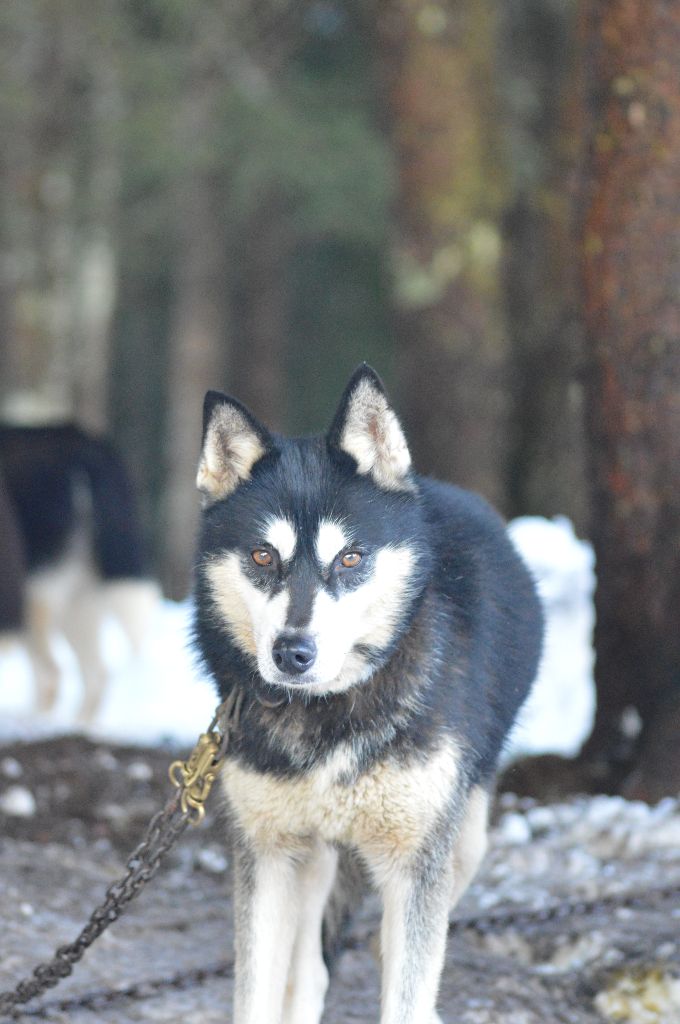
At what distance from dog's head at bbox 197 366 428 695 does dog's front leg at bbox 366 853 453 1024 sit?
1.65 feet

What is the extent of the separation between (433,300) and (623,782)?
4.40 meters

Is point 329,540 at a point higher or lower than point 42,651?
higher

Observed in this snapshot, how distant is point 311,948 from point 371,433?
143 centimetres

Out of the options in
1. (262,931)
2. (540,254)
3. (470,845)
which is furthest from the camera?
(540,254)

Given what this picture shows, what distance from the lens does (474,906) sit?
4.40 metres

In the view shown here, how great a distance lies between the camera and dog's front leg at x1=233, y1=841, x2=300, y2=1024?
3203 mm

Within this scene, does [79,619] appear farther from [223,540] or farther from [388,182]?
[388,182]

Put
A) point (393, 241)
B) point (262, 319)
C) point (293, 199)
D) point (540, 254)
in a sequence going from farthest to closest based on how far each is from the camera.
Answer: point (262, 319) → point (293, 199) → point (540, 254) → point (393, 241)

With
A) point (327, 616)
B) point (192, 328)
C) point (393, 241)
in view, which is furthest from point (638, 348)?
point (192, 328)

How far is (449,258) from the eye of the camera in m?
8.97

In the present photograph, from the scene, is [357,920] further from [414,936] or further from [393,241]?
[393,241]

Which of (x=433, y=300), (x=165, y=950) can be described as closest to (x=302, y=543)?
(x=165, y=950)

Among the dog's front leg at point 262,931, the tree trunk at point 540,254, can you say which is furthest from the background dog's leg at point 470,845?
the tree trunk at point 540,254

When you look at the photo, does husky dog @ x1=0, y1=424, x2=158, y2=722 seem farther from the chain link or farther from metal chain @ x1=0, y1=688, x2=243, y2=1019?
metal chain @ x1=0, y1=688, x2=243, y2=1019
